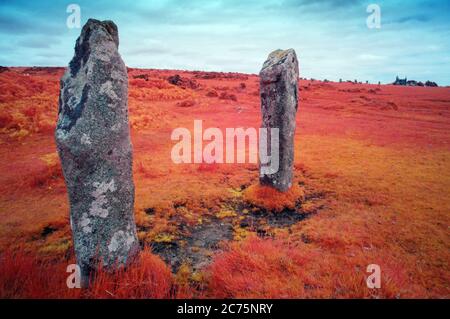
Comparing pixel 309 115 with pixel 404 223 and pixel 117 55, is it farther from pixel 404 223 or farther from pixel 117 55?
pixel 117 55

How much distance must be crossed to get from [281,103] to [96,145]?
466cm

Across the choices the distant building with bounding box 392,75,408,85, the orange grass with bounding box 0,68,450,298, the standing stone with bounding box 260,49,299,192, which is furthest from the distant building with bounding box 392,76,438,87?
the standing stone with bounding box 260,49,299,192

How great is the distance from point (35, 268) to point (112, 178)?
152cm

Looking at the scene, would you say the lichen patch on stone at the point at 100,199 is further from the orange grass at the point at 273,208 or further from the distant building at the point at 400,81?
the distant building at the point at 400,81

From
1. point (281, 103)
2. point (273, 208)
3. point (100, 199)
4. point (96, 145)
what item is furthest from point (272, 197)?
point (96, 145)

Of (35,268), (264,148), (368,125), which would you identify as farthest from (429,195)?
(368,125)

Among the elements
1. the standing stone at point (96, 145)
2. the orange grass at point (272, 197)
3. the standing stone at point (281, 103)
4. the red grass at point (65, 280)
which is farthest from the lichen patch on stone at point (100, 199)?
the standing stone at point (281, 103)

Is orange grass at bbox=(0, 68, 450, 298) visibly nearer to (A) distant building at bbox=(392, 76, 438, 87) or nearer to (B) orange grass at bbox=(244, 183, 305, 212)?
(B) orange grass at bbox=(244, 183, 305, 212)

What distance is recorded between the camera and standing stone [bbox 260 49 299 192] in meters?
7.05

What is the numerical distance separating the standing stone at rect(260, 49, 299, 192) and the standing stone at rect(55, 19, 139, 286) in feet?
13.1

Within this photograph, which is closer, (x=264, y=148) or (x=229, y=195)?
(x=264, y=148)

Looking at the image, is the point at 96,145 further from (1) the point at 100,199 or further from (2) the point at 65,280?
(2) the point at 65,280

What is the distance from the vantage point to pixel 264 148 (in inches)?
298

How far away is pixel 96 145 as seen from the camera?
3.82 meters
